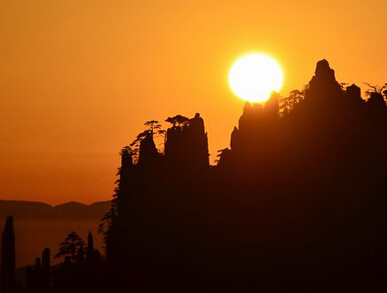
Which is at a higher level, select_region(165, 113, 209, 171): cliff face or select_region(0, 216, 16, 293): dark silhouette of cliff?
select_region(165, 113, 209, 171): cliff face

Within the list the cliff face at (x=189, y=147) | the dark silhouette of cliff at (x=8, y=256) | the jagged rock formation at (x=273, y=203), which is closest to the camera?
the jagged rock formation at (x=273, y=203)

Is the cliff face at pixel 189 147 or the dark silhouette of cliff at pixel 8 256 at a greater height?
the cliff face at pixel 189 147

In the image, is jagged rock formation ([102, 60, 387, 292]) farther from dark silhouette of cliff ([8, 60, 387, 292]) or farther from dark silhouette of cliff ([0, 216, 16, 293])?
dark silhouette of cliff ([0, 216, 16, 293])

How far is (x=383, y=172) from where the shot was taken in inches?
3703

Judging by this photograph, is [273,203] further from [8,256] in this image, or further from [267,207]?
[8,256]

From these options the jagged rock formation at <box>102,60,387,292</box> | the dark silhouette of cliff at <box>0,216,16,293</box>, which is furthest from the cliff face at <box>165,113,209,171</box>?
the dark silhouette of cliff at <box>0,216,16,293</box>

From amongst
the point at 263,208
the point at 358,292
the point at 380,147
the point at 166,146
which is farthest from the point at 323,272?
the point at 166,146

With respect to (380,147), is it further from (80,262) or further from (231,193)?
(80,262)

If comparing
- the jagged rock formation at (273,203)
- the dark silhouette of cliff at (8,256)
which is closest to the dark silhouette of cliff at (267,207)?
the jagged rock formation at (273,203)

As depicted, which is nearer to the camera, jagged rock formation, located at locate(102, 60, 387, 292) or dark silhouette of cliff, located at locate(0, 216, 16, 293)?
jagged rock formation, located at locate(102, 60, 387, 292)

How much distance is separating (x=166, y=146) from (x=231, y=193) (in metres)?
14.5

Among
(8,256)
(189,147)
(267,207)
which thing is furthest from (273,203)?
(8,256)

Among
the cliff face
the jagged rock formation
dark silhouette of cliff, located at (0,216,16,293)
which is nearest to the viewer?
the jagged rock formation

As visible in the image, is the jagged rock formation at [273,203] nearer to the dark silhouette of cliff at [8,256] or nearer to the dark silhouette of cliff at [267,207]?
the dark silhouette of cliff at [267,207]
